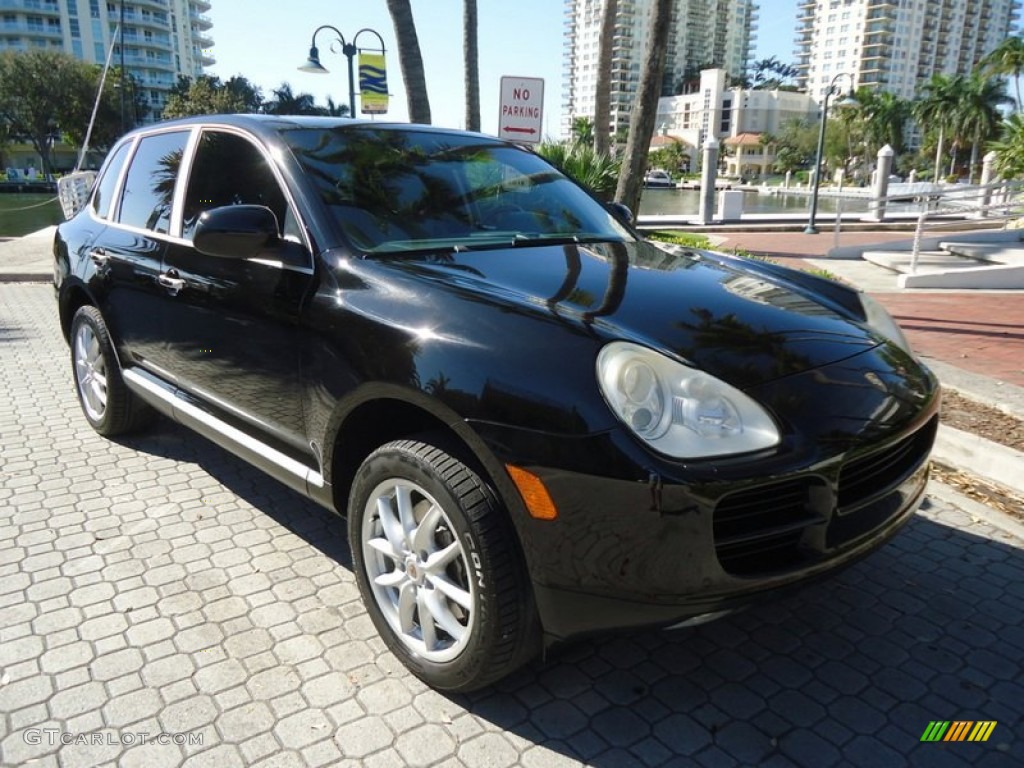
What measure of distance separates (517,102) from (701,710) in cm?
843

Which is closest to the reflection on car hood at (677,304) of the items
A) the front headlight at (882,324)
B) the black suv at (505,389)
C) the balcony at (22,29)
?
the black suv at (505,389)

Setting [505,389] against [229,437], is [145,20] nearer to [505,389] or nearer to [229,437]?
[229,437]

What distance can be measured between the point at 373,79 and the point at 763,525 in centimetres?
1526

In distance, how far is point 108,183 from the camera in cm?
427

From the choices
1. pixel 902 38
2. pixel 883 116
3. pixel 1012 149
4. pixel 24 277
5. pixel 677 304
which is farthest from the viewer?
pixel 902 38

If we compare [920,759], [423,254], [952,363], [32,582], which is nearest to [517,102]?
[952,363]

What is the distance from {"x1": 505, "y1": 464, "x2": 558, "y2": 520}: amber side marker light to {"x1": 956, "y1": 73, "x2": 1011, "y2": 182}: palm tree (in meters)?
82.9

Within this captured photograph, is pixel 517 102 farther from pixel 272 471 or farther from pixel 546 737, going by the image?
pixel 546 737

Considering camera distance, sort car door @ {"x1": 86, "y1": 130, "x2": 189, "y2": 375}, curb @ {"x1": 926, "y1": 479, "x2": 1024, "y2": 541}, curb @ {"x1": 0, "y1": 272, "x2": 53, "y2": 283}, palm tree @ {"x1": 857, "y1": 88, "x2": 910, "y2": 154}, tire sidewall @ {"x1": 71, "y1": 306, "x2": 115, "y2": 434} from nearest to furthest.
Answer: curb @ {"x1": 926, "y1": 479, "x2": 1024, "y2": 541}
car door @ {"x1": 86, "y1": 130, "x2": 189, "y2": 375}
tire sidewall @ {"x1": 71, "y1": 306, "x2": 115, "y2": 434}
curb @ {"x1": 0, "y1": 272, "x2": 53, "y2": 283}
palm tree @ {"x1": 857, "y1": 88, "x2": 910, "y2": 154}

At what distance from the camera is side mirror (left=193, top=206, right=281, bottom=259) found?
2.63m

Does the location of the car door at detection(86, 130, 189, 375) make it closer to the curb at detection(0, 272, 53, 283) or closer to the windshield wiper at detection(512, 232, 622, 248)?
the windshield wiper at detection(512, 232, 622, 248)

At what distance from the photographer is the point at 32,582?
9.62 feet

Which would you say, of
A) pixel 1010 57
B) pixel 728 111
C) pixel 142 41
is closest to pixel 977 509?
pixel 1010 57

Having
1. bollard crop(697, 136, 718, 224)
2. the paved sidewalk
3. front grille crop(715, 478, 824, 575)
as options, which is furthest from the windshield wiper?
bollard crop(697, 136, 718, 224)
